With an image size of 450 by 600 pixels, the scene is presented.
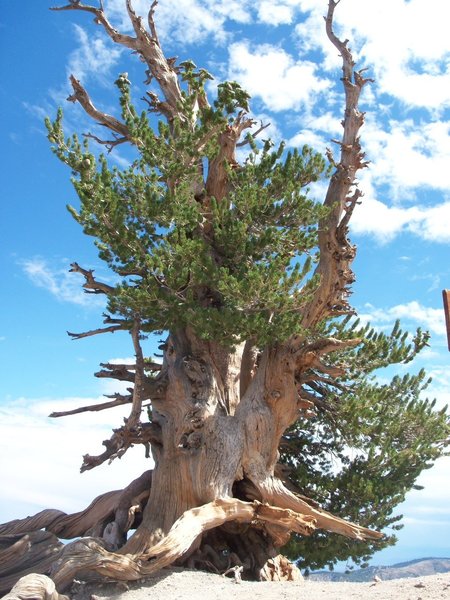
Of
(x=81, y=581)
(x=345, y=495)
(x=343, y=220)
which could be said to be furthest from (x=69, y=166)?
(x=345, y=495)

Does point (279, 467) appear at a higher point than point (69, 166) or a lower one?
lower

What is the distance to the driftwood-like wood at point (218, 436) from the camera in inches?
376

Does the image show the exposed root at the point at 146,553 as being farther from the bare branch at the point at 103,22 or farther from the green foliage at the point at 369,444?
the bare branch at the point at 103,22

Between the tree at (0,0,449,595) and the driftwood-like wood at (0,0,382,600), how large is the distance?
0.09 feet

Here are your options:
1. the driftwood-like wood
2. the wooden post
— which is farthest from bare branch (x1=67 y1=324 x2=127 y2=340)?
the wooden post

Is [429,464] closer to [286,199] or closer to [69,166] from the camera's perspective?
[286,199]

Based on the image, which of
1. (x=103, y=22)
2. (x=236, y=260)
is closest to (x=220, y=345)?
(x=236, y=260)

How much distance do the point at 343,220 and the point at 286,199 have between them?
106cm

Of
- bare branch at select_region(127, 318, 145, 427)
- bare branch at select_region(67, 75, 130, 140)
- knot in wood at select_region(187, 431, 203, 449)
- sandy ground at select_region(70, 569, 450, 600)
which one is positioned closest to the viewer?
sandy ground at select_region(70, 569, 450, 600)

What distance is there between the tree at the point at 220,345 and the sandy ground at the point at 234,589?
25 cm

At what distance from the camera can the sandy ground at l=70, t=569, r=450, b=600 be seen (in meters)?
6.88

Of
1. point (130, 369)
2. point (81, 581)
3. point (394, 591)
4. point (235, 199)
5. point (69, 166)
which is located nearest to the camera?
point (394, 591)

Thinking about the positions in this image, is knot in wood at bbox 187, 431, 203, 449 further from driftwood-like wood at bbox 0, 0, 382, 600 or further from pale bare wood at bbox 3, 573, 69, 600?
pale bare wood at bbox 3, 573, 69, 600

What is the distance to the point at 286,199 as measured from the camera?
32.9 feet
